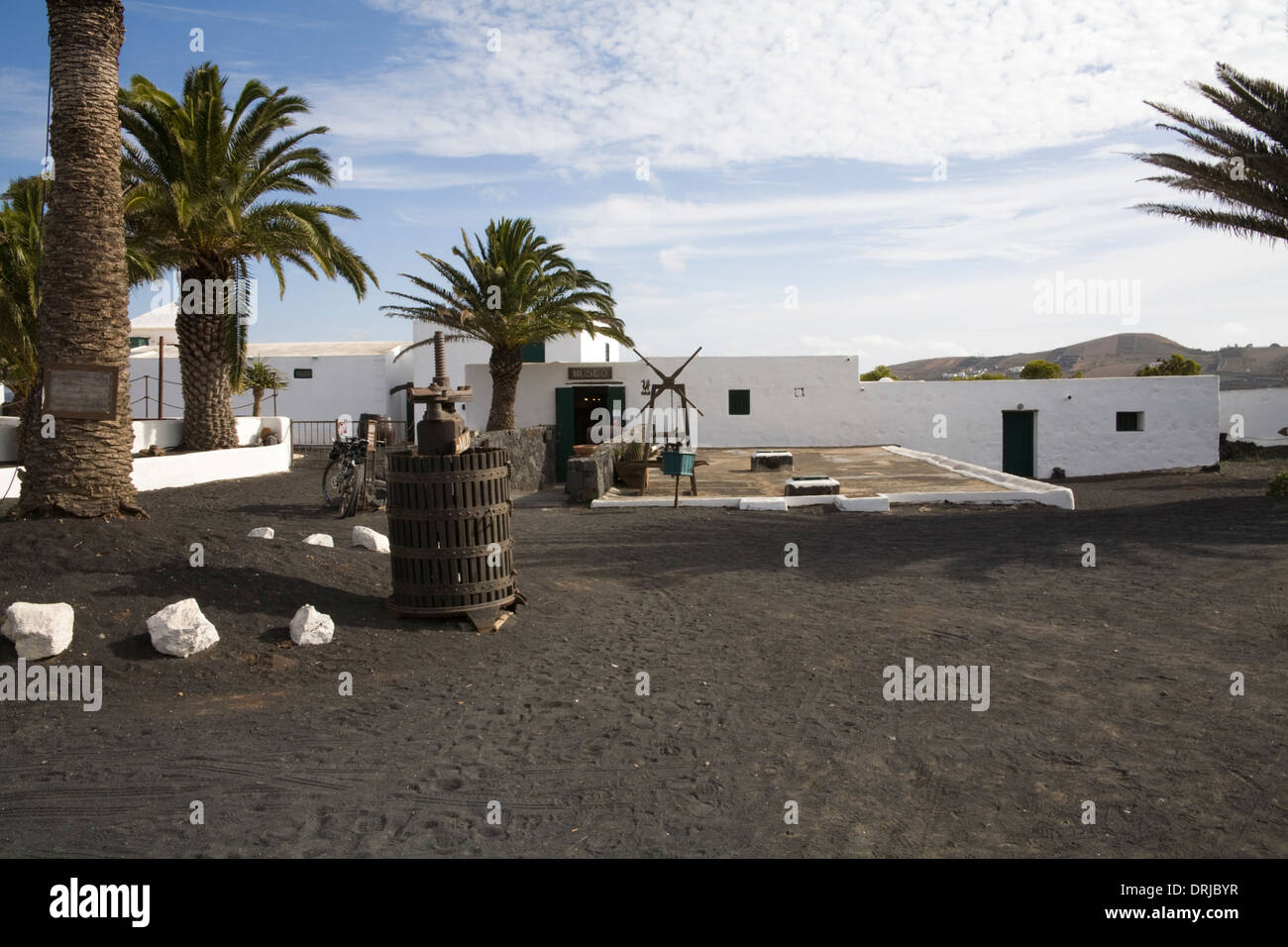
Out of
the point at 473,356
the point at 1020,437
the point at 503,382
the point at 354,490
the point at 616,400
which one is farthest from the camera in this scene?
the point at 473,356

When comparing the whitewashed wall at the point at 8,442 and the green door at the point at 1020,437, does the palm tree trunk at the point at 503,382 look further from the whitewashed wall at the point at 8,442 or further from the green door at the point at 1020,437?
the green door at the point at 1020,437

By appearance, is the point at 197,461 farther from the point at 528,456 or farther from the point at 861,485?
the point at 861,485

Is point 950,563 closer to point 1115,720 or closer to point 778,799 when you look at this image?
point 1115,720

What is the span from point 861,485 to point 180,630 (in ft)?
42.4

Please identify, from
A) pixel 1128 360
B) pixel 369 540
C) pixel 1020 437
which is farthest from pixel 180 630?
pixel 1128 360

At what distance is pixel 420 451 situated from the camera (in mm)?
7227

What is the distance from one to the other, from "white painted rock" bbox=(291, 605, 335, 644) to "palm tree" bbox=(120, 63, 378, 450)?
1244cm

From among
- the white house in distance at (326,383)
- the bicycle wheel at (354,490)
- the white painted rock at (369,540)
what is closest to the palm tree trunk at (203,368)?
the bicycle wheel at (354,490)

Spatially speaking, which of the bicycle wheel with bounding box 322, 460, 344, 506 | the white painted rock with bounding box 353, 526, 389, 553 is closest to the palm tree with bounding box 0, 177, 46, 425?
the bicycle wheel with bounding box 322, 460, 344, 506

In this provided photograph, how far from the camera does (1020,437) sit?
2983 centimetres

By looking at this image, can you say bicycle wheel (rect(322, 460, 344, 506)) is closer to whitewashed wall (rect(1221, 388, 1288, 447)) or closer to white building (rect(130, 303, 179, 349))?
white building (rect(130, 303, 179, 349))
